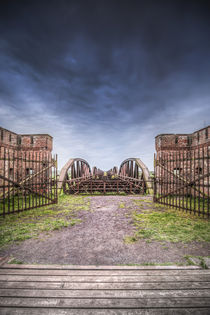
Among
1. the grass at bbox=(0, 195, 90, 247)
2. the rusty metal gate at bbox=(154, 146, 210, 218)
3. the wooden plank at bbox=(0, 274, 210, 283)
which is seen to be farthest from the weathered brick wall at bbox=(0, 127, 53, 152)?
the wooden plank at bbox=(0, 274, 210, 283)

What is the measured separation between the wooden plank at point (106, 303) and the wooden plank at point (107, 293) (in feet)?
0.14

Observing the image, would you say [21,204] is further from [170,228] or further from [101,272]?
[170,228]

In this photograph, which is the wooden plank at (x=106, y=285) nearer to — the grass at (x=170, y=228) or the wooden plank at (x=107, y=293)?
the wooden plank at (x=107, y=293)

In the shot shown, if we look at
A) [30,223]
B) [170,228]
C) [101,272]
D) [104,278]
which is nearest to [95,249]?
[101,272]

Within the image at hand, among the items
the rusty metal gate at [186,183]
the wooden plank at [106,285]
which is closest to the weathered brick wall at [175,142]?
the rusty metal gate at [186,183]

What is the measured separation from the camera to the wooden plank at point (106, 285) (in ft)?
5.74

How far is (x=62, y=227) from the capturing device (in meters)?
4.13

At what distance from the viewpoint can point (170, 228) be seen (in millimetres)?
4047

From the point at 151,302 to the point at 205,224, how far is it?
3931mm

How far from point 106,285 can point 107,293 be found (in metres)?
0.13

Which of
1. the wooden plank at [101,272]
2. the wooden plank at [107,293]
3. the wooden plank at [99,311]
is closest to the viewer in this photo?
the wooden plank at [99,311]

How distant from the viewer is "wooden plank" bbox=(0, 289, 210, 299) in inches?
63.7

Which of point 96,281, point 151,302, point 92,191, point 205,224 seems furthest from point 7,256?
point 92,191

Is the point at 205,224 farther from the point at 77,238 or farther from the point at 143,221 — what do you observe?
the point at 77,238
